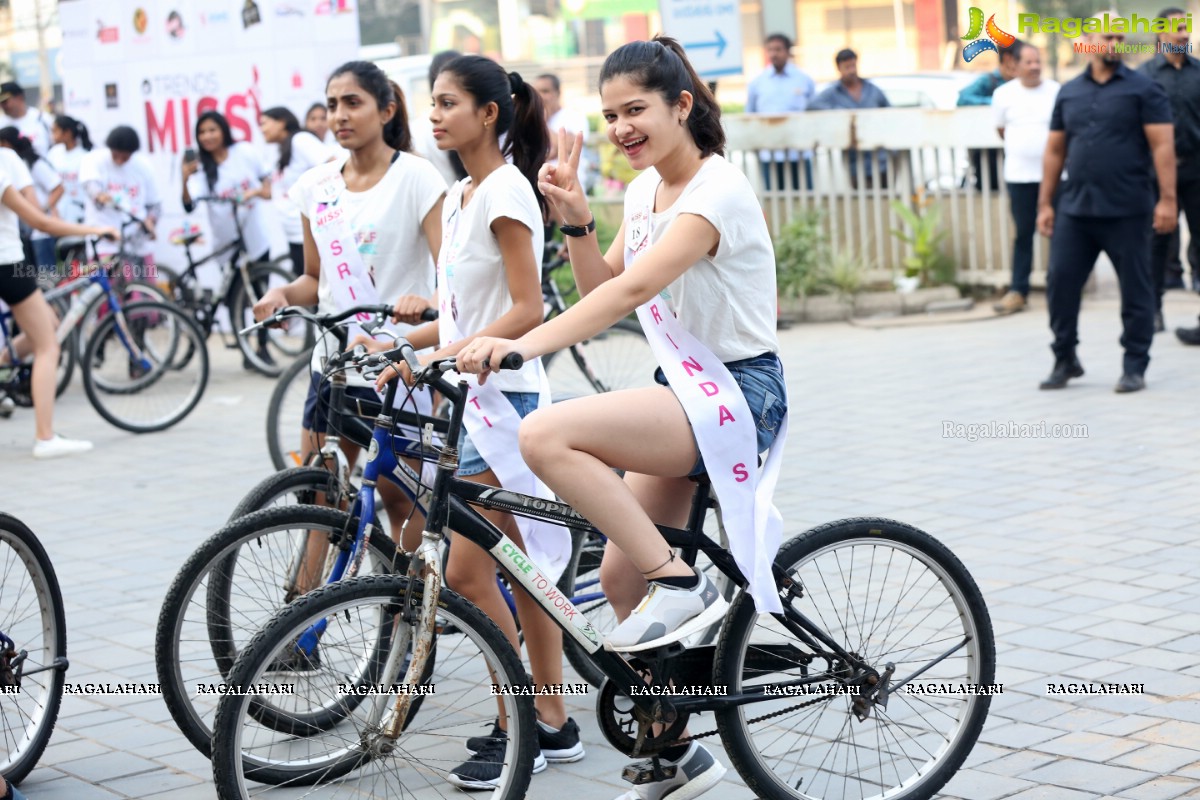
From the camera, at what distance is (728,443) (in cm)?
350

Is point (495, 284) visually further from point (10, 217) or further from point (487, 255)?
point (10, 217)

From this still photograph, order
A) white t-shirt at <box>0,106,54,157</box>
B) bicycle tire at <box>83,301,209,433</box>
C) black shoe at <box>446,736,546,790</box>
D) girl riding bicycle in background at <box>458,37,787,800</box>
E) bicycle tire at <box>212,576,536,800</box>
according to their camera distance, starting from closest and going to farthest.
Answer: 1. bicycle tire at <box>212,576,536,800</box>
2. girl riding bicycle in background at <box>458,37,787,800</box>
3. black shoe at <box>446,736,546,790</box>
4. bicycle tire at <box>83,301,209,433</box>
5. white t-shirt at <box>0,106,54,157</box>

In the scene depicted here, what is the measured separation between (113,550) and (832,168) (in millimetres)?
7973

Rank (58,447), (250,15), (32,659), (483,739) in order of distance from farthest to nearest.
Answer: (250,15) → (58,447) → (32,659) → (483,739)

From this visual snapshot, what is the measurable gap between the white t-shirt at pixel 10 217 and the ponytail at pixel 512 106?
482cm

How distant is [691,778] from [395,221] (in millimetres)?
2019

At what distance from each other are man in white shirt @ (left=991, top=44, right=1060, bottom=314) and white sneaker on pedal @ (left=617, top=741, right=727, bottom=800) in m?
8.45

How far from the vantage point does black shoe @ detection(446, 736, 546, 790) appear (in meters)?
3.85

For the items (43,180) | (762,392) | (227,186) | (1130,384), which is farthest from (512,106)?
(43,180)

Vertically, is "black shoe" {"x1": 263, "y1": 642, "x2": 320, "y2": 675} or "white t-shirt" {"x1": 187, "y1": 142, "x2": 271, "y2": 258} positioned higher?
"white t-shirt" {"x1": 187, "y1": 142, "x2": 271, "y2": 258}

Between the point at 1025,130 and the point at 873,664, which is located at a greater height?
the point at 1025,130

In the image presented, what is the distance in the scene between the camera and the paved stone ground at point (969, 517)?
4.12 m

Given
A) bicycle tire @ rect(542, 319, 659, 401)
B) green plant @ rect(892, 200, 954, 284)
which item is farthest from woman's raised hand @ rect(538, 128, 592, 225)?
green plant @ rect(892, 200, 954, 284)

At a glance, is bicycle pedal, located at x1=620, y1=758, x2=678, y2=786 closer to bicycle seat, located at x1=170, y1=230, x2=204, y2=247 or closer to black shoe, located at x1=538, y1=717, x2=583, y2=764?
black shoe, located at x1=538, y1=717, x2=583, y2=764
